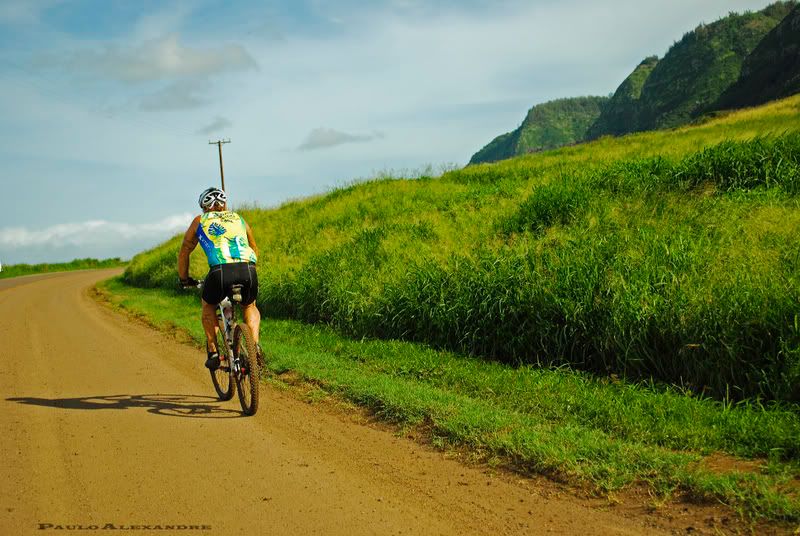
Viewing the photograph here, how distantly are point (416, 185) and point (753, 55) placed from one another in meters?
111

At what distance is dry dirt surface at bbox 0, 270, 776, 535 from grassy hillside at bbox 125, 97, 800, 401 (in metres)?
2.85

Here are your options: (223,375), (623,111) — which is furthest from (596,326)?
(623,111)

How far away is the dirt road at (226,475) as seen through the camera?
3711mm

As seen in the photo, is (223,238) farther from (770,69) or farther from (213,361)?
(770,69)

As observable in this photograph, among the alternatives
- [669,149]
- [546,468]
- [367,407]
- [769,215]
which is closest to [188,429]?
[367,407]

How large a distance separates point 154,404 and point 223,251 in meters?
2.05

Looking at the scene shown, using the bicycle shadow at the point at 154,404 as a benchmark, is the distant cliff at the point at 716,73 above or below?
above

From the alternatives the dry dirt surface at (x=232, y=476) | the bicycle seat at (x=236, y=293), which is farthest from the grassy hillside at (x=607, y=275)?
the bicycle seat at (x=236, y=293)

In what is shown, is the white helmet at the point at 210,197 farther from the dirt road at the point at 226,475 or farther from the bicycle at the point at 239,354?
the dirt road at the point at 226,475

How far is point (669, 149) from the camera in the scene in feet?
55.0

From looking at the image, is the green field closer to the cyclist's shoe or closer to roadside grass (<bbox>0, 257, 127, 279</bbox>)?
the cyclist's shoe

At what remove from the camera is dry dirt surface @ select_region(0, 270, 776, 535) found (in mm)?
3697

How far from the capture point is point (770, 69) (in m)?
97.8

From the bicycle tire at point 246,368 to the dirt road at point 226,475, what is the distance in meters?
0.19
